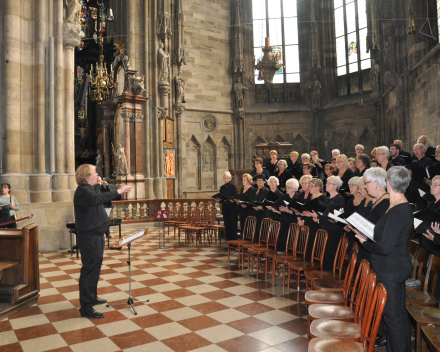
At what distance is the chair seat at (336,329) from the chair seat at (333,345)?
0.10 meters

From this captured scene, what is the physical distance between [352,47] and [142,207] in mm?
13375

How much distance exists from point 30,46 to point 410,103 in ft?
38.6

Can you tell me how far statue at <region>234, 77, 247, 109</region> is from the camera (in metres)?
20.6

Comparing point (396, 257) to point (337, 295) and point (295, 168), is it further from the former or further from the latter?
point (295, 168)

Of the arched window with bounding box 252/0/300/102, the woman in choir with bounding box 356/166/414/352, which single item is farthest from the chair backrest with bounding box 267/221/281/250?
the arched window with bounding box 252/0/300/102

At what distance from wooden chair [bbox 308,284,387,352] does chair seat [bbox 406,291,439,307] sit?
1.09 metres

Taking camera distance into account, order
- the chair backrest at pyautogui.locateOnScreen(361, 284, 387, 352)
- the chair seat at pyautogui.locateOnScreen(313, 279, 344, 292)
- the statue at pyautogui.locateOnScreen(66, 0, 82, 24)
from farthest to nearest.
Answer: the statue at pyautogui.locateOnScreen(66, 0, 82, 24) → the chair seat at pyautogui.locateOnScreen(313, 279, 344, 292) → the chair backrest at pyautogui.locateOnScreen(361, 284, 387, 352)

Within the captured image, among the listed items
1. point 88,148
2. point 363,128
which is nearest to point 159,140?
point 88,148

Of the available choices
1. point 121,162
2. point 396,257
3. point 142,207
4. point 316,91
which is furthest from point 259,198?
point 316,91

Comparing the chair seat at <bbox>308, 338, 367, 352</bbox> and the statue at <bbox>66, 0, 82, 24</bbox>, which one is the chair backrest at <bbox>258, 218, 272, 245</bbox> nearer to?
the chair seat at <bbox>308, 338, 367, 352</bbox>

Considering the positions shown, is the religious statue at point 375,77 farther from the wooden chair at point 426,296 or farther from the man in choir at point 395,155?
the wooden chair at point 426,296

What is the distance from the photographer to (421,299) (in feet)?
12.4

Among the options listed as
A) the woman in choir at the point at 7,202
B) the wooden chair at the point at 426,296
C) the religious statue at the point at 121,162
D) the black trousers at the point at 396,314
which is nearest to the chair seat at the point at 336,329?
the black trousers at the point at 396,314

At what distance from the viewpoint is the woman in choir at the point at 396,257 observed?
3090 millimetres
